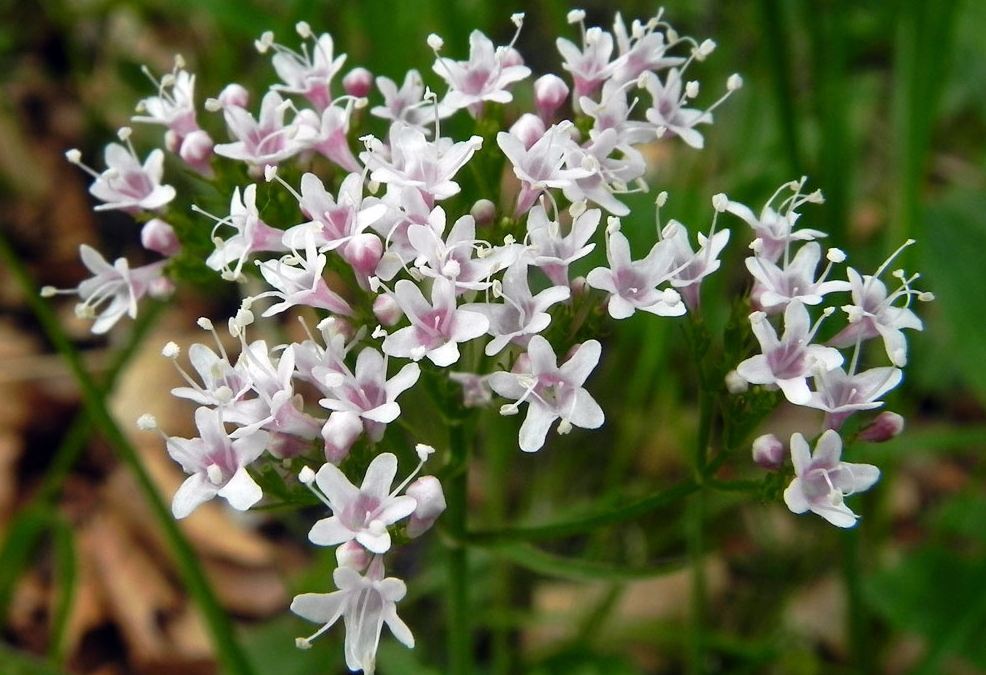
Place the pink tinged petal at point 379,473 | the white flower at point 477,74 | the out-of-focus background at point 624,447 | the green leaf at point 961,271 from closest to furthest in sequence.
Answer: the pink tinged petal at point 379,473, the white flower at point 477,74, the out-of-focus background at point 624,447, the green leaf at point 961,271

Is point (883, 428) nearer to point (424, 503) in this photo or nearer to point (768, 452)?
point (768, 452)

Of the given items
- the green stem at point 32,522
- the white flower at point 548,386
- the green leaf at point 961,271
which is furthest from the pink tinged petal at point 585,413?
the green leaf at point 961,271

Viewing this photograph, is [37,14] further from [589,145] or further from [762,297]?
[762,297]

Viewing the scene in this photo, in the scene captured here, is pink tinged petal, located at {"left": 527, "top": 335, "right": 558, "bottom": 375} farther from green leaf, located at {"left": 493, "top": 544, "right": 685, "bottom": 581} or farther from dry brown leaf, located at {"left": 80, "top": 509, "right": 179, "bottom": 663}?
dry brown leaf, located at {"left": 80, "top": 509, "right": 179, "bottom": 663}

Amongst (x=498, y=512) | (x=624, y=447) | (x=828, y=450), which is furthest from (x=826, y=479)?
(x=624, y=447)

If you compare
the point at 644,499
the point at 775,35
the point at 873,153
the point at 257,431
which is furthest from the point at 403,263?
the point at 873,153

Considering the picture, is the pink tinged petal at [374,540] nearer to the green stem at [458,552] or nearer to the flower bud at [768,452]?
the green stem at [458,552]

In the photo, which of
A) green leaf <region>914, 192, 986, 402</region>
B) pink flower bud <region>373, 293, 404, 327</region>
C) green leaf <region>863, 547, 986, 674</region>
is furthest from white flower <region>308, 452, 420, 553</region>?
green leaf <region>914, 192, 986, 402</region>
